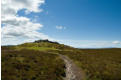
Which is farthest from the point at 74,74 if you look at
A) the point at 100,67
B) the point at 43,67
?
the point at 100,67

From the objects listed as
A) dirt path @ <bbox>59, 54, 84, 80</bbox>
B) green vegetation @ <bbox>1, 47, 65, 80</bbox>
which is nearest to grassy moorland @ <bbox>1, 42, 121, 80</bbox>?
green vegetation @ <bbox>1, 47, 65, 80</bbox>

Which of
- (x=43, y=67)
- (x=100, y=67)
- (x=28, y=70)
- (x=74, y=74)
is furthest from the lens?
(x=100, y=67)

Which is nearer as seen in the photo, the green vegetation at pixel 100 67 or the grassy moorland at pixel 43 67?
the grassy moorland at pixel 43 67

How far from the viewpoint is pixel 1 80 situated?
10328 mm

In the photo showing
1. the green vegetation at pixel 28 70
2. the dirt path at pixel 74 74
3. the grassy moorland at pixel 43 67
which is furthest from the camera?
the dirt path at pixel 74 74

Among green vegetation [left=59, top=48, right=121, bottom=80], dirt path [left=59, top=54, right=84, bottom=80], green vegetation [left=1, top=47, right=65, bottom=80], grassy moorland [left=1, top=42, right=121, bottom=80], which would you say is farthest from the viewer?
green vegetation [left=59, top=48, right=121, bottom=80]

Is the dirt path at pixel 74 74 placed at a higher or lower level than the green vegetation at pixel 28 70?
lower

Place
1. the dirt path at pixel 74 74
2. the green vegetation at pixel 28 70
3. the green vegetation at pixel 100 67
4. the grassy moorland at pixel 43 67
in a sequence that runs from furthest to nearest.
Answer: the green vegetation at pixel 100 67
the dirt path at pixel 74 74
the grassy moorland at pixel 43 67
the green vegetation at pixel 28 70

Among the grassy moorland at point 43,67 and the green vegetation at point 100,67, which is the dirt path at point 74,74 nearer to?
the grassy moorland at point 43,67

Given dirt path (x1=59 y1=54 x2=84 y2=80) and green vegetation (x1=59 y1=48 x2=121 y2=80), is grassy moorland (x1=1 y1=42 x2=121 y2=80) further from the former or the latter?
dirt path (x1=59 y1=54 x2=84 y2=80)

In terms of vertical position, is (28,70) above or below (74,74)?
above

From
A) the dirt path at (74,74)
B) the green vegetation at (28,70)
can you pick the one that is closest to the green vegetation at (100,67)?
the dirt path at (74,74)

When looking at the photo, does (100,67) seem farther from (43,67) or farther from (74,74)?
(43,67)

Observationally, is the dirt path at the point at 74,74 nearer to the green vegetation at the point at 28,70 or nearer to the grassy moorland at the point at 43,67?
the grassy moorland at the point at 43,67
